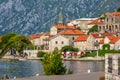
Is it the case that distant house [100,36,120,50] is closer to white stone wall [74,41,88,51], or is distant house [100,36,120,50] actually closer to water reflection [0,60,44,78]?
white stone wall [74,41,88,51]

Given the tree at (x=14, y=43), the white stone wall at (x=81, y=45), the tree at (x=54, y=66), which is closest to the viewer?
the tree at (x=14, y=43)

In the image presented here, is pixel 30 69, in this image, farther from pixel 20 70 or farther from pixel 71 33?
pixel 71 33

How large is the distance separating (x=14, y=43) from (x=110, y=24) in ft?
397

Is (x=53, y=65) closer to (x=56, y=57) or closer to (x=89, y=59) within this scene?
(x=56, y=57)

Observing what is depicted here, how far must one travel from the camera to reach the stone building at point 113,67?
2206cm

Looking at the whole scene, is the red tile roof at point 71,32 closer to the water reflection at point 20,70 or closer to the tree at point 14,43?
the water reflection at point 20,70

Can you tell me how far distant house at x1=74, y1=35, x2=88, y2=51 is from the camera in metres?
141

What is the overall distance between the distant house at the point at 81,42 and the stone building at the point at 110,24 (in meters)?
7.60

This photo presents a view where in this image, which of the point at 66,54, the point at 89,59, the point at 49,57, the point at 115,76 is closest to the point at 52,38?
the point at 66,54

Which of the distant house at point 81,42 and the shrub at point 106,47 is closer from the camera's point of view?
the shrub at point 106,47

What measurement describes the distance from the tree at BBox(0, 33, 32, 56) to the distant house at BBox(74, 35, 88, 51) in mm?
108042

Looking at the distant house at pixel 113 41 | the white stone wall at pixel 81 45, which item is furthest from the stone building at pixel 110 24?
the distant house at pixel 113 41

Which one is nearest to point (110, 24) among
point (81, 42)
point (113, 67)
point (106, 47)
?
point (81, 42)

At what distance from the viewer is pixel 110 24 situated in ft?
494
